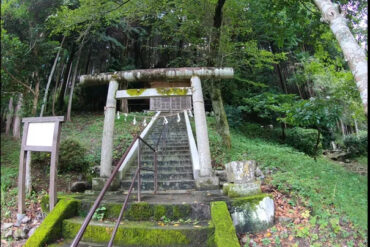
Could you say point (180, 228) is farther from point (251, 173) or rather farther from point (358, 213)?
point (358, 213)

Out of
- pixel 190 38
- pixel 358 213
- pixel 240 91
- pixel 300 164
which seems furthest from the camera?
pixel 240 91

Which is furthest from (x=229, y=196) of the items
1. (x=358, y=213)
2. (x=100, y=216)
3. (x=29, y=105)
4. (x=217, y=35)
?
(x=29, y=105)

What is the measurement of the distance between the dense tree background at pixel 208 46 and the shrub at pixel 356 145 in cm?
326

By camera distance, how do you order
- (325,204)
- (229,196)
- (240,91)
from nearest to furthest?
(325,204) < (229,196) < (240,91)

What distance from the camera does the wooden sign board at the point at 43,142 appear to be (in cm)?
362

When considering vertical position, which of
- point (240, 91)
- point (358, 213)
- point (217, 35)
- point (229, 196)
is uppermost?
point (217, 35)

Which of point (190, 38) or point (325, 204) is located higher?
point (190, 38)

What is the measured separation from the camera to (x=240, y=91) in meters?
11.9

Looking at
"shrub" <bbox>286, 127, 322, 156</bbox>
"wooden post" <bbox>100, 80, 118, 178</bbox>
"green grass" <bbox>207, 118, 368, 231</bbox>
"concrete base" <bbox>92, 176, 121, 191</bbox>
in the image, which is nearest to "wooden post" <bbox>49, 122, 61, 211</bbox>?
"concrete base" <bbox>92, 176, 121, 191</bbox>

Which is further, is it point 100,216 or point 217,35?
point 217,35

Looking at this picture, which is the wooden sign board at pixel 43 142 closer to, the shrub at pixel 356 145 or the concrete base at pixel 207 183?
the concrete base at pixel 207 183

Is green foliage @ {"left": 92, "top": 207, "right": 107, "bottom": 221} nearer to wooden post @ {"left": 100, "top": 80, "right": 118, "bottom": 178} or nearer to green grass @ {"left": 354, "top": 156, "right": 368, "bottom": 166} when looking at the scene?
wooden post @ {"left": 100, "top": 80, "right": 118, "bottom": 178}

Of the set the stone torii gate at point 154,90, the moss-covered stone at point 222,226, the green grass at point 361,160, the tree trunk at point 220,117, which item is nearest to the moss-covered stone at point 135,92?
the stone torii gate at point 154,90

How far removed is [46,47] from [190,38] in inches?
194
